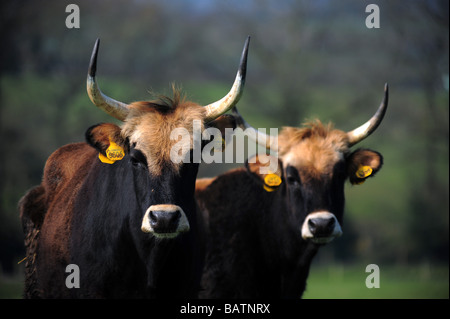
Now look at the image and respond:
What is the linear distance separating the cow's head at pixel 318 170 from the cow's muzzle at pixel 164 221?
1862 mm

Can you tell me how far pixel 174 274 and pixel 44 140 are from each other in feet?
Answer: 54.2

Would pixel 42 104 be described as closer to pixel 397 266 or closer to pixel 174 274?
pixel 397 266

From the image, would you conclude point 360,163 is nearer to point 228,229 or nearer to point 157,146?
point 228,229

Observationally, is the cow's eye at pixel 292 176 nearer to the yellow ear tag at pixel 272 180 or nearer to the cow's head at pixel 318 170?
the cow's head at pixel 318 170

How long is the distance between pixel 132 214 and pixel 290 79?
1832 cm

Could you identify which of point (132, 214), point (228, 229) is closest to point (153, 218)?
point (132, 214)

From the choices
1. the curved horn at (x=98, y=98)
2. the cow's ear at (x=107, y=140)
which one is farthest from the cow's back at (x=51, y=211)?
the curved horn at (x=98, y=98)

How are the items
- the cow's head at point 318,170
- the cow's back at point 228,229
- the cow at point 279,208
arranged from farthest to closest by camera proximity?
the cow's back at point 228,229, the cow at point 279,208, the cow's head at point 318,170

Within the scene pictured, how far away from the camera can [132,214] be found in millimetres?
5164

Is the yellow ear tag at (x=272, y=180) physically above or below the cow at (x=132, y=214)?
above

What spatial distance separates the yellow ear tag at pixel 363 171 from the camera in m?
6.91

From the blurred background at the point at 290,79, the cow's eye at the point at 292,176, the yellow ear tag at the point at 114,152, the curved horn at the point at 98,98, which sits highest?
the blurred background at the point at 290,79

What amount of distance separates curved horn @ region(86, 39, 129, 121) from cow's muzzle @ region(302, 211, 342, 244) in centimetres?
223
